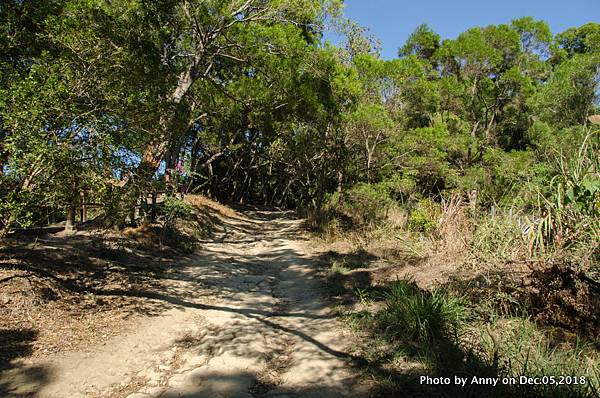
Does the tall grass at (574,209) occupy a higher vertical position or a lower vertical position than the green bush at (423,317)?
higher

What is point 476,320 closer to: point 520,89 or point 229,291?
point 229,291

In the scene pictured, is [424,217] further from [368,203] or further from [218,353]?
[218,353]

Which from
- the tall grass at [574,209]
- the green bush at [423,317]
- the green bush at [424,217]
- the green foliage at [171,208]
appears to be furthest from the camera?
the green foliage at [171,208]

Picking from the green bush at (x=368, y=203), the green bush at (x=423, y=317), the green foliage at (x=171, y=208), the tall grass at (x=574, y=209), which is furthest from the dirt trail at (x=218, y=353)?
the green bush at (x=368, y=203)

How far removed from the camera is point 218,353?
439 cm

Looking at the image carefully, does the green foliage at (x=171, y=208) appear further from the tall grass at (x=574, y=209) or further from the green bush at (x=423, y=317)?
the tall grass at (x=574, y=209)

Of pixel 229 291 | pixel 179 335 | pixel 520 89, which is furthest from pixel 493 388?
pixel 520 89

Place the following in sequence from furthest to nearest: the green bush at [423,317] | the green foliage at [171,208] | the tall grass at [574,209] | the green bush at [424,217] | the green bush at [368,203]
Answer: the green bush at [368,203]
the green foliage at [171,208]
the green bush at [424,217]
the tall grass at [574,209]
the green bush at [423,317]

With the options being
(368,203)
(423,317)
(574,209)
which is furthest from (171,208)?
(574,209)

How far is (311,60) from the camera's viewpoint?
977 centimetres

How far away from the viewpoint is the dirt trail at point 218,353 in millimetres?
3561

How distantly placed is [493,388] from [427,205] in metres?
6.93

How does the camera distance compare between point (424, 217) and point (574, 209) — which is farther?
point (424, 217)

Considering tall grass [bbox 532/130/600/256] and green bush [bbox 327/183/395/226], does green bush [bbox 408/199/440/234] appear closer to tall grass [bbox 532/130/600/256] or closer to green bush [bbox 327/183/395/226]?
green bush [bbox 327/183/395/226]
